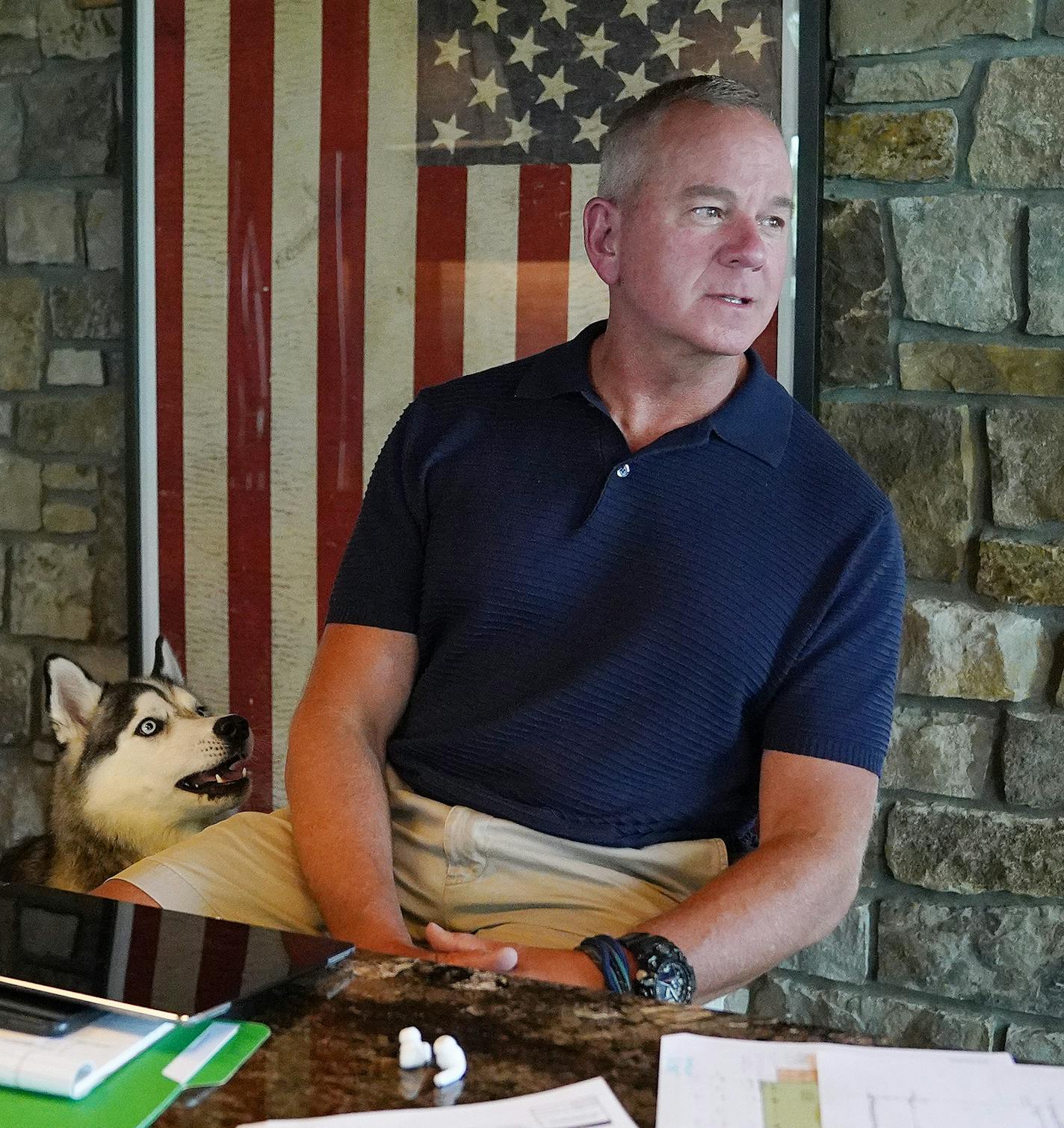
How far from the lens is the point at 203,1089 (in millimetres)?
800

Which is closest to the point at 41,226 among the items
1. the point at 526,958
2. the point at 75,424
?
the point at 75,424

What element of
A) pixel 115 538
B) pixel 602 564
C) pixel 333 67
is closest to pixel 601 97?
pixel 333 67

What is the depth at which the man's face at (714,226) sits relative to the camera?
1.63 metres

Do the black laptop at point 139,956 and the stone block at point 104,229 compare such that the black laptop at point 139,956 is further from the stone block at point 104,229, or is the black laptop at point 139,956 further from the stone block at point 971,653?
the stone block at point 104,229

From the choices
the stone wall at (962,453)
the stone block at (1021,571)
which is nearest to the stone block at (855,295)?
the stone wall at (962,453)

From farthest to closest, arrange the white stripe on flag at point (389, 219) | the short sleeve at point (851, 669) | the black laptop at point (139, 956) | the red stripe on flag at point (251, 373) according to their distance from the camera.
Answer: the red stripe on flag at point (251, 373), the white stripe on flag at point (389, 219), the short sleeve at point (851, 669), the black laptop at point (139, 956)

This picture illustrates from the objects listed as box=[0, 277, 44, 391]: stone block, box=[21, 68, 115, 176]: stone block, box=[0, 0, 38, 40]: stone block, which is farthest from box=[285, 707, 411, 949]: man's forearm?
box=[0, 0, 38, 40]: stone block

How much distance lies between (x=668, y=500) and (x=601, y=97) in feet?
3.31

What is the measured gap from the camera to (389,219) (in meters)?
2.49

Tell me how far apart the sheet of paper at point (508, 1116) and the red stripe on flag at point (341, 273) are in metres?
1.87

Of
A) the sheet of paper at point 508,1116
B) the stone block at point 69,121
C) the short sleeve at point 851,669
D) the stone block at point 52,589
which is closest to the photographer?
the sheet of paper at point 508,1116

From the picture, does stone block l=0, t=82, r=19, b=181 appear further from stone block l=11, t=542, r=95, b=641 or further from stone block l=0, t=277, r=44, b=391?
stone block l=11, t=542, r=95, b=641

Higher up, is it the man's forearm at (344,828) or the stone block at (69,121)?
the stone block at (69,121)

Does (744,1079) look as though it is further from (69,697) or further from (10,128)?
(10,128)
